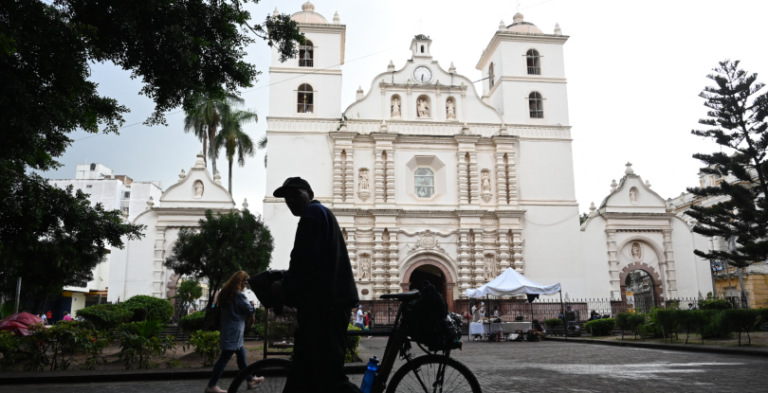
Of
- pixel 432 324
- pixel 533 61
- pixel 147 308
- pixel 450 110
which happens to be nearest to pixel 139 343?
pixel 432 324

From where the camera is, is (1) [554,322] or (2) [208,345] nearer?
(2) [208,345]

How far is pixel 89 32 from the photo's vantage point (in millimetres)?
7668

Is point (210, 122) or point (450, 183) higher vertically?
point (210, 122)

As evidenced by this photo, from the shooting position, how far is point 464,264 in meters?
26.4

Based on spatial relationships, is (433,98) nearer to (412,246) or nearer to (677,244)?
(412,246)

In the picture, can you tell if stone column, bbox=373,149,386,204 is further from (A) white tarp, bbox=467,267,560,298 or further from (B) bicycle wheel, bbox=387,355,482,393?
(B) bicycle wheel, bbox=387,355,482,393

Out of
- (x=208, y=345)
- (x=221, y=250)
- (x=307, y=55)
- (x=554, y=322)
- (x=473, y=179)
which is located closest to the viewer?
(x=208, y=345)

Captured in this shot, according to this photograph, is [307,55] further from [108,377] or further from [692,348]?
[108,377]

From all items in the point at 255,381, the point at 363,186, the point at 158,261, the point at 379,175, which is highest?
the point at 379,175

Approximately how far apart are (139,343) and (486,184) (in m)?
20.5

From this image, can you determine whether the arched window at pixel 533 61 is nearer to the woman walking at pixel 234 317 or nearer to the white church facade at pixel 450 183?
the white church facade at pixel 450 183

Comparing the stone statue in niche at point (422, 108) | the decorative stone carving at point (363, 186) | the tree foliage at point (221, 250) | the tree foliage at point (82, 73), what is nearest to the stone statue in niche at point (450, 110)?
the stone statue in niche at point (422, 108)

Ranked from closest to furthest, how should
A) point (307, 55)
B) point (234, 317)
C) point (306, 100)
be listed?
point (234, 317) → point (306, 100) → point (307, 55)

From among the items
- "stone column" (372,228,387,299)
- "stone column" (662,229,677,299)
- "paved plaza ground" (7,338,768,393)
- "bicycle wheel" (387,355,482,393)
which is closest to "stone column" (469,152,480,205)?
"stone column" (372,228,387,299)
